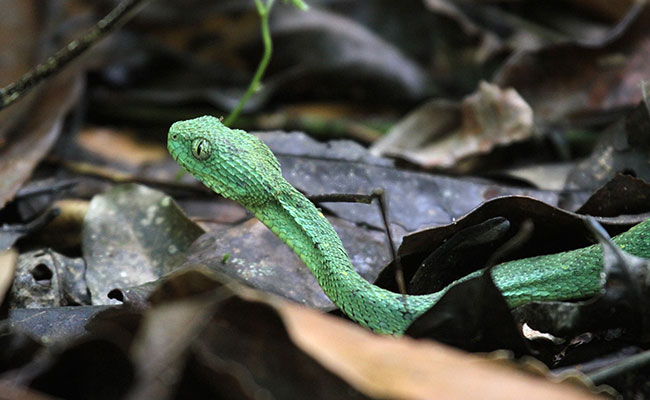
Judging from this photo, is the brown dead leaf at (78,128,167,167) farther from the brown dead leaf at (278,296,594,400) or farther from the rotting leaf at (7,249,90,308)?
the brown dead leaf at (278,296,594,400)

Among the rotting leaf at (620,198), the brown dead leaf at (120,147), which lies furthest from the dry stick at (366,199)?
the brown dead leaf at (120,147)

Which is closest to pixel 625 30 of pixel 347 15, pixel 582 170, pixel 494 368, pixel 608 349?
pixel 582 170

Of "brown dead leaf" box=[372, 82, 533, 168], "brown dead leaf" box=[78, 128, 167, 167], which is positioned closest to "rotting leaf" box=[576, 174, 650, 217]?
"brown dead leaf" box=[372, 82, 533, 168]

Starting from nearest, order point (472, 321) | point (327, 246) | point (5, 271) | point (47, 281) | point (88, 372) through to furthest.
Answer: point (88, 372), point (472, 321), point (5, 271), point (327, 246), point (47, 281)

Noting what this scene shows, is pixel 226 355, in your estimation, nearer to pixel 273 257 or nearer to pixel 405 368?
pixel 405 368

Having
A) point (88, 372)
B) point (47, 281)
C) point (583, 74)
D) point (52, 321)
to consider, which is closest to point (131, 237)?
point (47, 281)

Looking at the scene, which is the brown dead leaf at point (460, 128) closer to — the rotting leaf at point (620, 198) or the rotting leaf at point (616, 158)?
the rotting leaf at point (616, 158)
